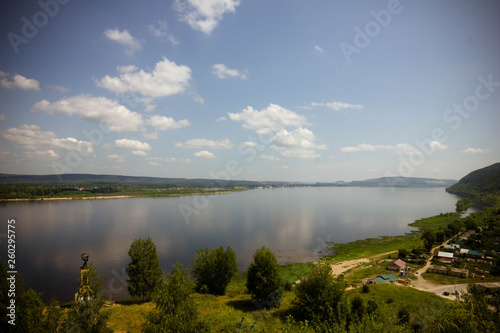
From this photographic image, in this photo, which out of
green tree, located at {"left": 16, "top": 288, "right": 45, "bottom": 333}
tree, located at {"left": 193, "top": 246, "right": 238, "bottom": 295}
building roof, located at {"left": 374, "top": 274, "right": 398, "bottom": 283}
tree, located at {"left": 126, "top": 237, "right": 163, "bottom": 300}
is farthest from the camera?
building roof, located at {"left": 374, "top": 274, "right": 398, "bottom": 283}

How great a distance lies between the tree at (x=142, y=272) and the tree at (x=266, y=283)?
33.7ft

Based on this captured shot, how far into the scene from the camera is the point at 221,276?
28.3 m

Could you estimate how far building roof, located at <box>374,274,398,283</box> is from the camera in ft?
112

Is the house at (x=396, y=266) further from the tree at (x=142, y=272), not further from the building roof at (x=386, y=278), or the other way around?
the tree at (x=142, y=272)

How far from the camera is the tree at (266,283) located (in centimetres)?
2323

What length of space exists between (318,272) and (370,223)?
73.3 metres

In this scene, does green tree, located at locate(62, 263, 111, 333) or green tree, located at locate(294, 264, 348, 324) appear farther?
green tree, located at locate(294, 264, 348, 324)

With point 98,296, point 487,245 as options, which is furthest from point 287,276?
point 487,245

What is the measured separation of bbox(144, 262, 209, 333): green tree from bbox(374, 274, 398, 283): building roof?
33.2 m

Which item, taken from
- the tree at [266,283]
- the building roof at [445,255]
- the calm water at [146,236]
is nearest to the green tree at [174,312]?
the tree at [266,283]

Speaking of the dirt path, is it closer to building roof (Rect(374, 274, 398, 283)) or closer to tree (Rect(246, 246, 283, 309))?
building roof (Rect(374, 274, 398, 283))

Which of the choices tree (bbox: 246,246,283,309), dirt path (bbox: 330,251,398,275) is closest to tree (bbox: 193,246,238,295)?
tree (bbox: 246,246,283,309)

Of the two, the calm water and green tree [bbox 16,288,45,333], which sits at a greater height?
green tree [bbox 16,288,45,333]

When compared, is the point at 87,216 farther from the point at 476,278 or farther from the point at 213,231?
the point at 476,278
